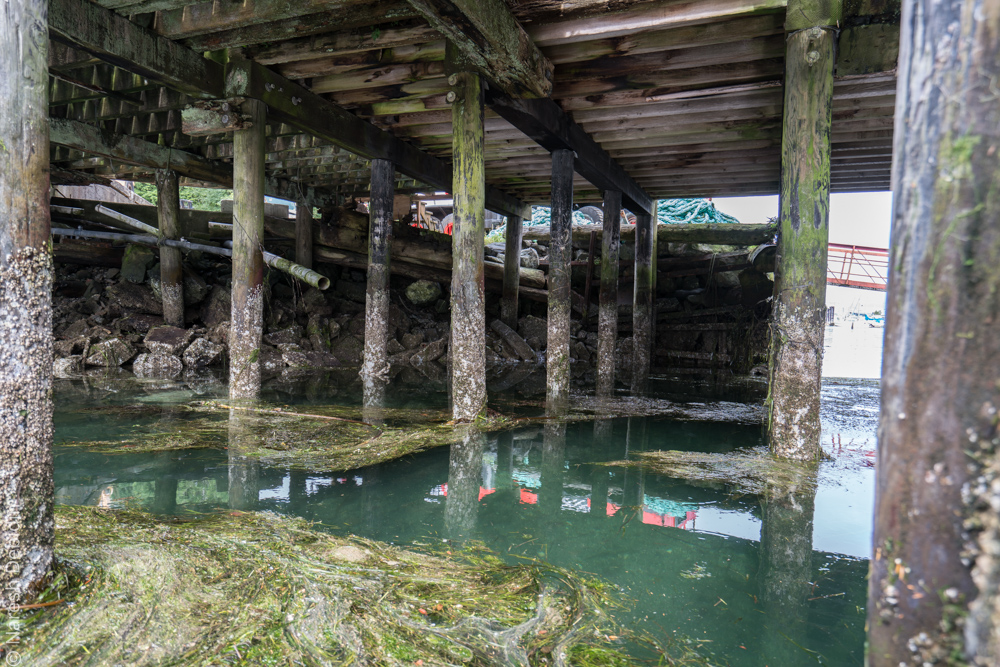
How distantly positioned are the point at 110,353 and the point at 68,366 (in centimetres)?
64

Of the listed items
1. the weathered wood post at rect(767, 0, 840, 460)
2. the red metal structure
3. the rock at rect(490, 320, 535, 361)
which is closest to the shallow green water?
the weathered wood post at rect(767, 0, 840, 460)

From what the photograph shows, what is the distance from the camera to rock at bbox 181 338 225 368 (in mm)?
9735

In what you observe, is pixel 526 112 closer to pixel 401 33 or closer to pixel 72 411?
pixel 401 33

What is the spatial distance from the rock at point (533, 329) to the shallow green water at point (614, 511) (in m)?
7.64

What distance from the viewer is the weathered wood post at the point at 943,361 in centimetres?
107

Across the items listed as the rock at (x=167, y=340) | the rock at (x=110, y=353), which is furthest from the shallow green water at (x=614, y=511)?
the rock at (x=167, y=340)

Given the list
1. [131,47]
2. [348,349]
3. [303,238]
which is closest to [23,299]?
[131,47]

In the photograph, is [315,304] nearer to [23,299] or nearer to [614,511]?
[614,511]

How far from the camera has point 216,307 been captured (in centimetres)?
1116

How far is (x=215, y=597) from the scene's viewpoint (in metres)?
2.25

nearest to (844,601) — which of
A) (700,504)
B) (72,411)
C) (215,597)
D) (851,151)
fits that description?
(700,504)

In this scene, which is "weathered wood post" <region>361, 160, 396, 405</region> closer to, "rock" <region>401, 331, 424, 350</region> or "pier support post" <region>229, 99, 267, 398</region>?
"pier support post" <region>229, 99, 267, 398</region>

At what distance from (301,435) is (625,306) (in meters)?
10.5

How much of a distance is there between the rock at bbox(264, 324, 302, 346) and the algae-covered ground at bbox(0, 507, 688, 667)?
839cm
